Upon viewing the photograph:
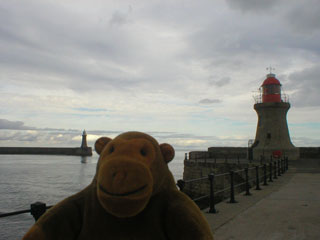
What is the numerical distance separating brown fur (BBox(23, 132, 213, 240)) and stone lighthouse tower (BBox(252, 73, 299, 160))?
25.1 metres

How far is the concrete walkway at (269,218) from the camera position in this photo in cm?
504

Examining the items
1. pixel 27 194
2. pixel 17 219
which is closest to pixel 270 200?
pixel 17 219

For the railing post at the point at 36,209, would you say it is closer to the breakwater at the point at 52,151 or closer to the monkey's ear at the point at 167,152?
the monkey's ear at the point at 167,152

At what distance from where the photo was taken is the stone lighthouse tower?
26.0 metres

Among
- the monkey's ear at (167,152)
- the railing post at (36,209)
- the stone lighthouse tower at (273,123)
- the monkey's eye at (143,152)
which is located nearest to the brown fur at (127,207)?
the monkey's eye at (143,152)

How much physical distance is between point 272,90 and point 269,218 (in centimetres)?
2208

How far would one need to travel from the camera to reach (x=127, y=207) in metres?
2.23

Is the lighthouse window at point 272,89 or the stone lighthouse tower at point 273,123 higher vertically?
the lighthouse window at point 272,89

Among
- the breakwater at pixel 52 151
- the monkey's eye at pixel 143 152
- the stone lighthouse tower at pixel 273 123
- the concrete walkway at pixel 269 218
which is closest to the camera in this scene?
the monkey's eye at pixel 143 152

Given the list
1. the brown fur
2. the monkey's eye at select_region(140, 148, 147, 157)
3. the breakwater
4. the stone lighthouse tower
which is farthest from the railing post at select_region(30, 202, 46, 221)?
the breakwater

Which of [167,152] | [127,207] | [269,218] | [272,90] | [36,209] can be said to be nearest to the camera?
[127,207]

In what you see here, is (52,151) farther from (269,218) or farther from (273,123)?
(269,218)

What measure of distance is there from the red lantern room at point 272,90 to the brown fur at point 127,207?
84.5 feet

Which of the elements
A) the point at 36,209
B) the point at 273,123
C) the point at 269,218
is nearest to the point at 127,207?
the point at 36,209
